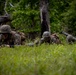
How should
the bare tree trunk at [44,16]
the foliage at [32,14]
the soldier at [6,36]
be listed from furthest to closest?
the foliage at [32,14], the bare tree trunk at [44,16], the soldier at [6,36]

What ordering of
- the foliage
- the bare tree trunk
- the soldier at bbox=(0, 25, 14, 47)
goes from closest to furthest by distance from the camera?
the soldier at bbox=(0, 25, 14, 47) → the bare tree trunk → the foliage

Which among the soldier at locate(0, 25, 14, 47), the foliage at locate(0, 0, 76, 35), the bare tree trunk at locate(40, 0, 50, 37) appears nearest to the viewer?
the soldier at locate(0, 25, 14, 47)

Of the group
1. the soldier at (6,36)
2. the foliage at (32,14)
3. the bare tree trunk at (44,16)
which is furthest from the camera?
the foliage at (32,14)

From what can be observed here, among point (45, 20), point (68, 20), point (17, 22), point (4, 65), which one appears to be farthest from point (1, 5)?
point (4, 65)

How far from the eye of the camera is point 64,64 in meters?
5.64

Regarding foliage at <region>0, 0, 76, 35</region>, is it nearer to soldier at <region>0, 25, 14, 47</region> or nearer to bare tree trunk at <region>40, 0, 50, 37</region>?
bare tree trunk at <region>40, 0, 50, 37</region>

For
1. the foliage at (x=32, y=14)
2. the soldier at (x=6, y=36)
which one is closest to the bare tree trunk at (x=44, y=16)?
the foliage at (x=32, y=14)

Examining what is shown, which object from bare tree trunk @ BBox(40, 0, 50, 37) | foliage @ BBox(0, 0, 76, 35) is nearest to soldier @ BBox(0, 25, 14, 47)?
bare tree trunk @ BBox(40, 0, 50, 37)

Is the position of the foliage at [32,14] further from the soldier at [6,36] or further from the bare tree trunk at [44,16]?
the soldier at [6,36]

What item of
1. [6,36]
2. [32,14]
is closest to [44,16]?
[32,14]

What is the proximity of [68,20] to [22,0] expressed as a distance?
7.87 meters

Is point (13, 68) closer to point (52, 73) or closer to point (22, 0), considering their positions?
point (52, 73)

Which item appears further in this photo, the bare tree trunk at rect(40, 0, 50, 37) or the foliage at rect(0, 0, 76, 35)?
the foliage at rect(0, 0, 76, 35)

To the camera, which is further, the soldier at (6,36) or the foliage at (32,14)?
the foliage at (32,14)
